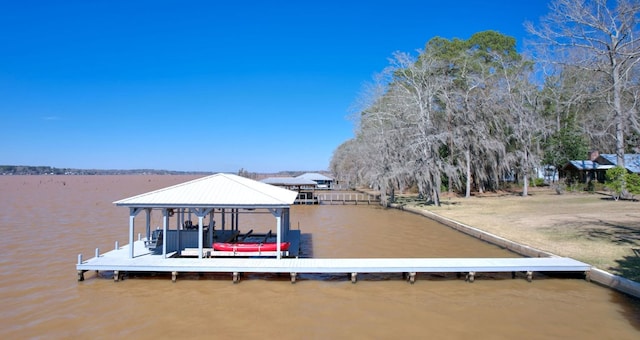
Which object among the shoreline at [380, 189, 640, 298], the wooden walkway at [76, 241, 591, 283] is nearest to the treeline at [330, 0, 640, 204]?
the shoreline at [380, 189, 640, 298]

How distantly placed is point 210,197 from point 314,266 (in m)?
3.70

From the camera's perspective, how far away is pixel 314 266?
11.3 metres

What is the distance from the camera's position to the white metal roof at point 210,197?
38.6 feet

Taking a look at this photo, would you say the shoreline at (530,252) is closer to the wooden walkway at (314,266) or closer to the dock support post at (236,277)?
the wooden walkway at (314,266)

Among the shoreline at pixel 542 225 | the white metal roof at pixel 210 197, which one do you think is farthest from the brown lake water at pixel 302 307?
the white metal roof at pixel 210 197

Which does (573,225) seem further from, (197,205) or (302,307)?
(197,205)

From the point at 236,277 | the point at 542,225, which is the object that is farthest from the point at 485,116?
the point at 236,277

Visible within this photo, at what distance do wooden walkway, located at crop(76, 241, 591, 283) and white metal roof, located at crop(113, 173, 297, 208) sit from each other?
159cm

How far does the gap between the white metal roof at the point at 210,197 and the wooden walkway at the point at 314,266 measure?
5.21 feet

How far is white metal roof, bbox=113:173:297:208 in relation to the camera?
11766 millimetres

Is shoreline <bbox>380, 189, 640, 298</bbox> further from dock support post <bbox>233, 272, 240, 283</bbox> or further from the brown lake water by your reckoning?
dock support post <bbox>233, 272, 240, 283</bbox>

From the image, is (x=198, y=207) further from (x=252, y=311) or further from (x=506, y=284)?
(x=506, y=284)

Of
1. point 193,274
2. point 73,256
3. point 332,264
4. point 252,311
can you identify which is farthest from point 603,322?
point 73,256

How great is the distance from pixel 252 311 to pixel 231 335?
129 cm
